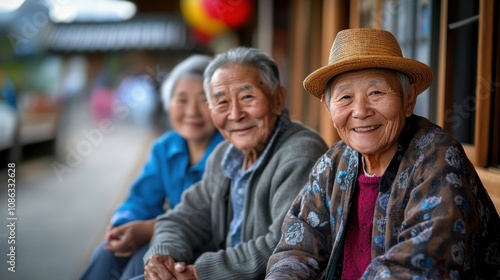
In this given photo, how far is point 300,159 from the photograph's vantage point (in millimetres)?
1947

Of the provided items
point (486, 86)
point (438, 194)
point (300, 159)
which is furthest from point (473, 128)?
point (438, 194)

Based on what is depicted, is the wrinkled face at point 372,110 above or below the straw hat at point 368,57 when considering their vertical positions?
below

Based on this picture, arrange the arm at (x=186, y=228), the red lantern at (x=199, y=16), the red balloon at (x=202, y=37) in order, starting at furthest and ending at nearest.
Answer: the red balloon at (x=202, y=37)
the red lantern at (x=199, y=16)
the arm at (x=186, y=228)

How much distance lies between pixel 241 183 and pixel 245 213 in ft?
0.44

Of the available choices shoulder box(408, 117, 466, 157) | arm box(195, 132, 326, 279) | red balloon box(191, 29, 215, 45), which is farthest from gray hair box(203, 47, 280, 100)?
red balloon box(191, 29, 215, 45)

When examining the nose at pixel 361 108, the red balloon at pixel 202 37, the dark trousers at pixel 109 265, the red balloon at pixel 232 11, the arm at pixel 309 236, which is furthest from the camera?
the red balloon at pixel 202 37

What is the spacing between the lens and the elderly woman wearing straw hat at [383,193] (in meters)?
1.25

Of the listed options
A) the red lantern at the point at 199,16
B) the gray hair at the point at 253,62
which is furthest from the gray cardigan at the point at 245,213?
the red lantern at the point at 199,16

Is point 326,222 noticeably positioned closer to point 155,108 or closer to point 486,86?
point 486,86

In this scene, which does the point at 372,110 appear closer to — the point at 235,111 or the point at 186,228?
the point at 235,111

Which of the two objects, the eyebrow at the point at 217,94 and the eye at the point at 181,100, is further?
the eye at the point at 181,100

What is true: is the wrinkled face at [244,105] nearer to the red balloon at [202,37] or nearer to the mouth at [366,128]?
the mouth at [366,128]

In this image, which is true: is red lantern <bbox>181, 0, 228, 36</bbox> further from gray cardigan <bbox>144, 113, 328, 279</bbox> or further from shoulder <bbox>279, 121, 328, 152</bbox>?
shoulder <bbox>279, 121, 328, 152</bbox>

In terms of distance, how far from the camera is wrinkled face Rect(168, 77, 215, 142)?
9.26 feet
